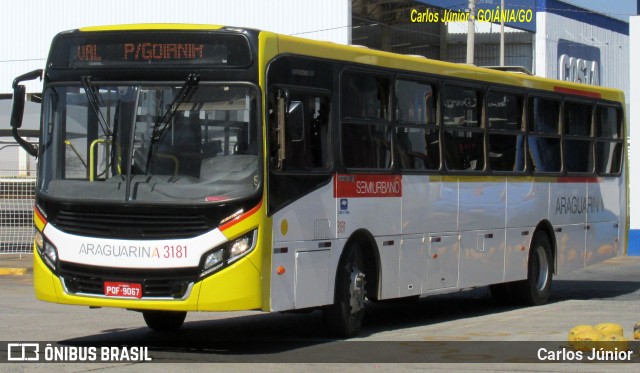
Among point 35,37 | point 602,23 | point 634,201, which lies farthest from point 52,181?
point 602,23

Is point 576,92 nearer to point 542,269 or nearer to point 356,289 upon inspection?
point 542,269

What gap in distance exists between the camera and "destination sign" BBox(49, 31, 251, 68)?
37.1 ft

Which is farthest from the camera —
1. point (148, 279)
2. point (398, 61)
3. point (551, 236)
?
point (551, 236)

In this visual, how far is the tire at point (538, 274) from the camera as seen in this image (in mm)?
17156

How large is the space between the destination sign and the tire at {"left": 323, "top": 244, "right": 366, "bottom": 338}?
8.61 ft

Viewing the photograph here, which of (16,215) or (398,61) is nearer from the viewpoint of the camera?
(398,61)

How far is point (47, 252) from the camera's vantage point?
37.9 feet

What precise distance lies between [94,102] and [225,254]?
6.50ft

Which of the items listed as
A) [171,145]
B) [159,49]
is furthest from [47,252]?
[159,49]

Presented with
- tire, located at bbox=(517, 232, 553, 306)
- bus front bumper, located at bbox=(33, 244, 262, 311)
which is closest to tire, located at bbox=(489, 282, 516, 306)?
tire, located at bbox=(517, 232, 553, 306)

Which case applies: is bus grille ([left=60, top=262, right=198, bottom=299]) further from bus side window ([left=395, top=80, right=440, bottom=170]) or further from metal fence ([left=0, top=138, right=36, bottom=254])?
metal fence ([left=0, top=138, right=36, bottom=254])

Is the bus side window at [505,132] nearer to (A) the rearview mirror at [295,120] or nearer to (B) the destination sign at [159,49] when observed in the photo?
(A) the rearview mirror at [295,120]

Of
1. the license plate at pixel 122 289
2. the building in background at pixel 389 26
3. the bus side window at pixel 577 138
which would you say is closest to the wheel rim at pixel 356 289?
the license plate at pixel 122 289
